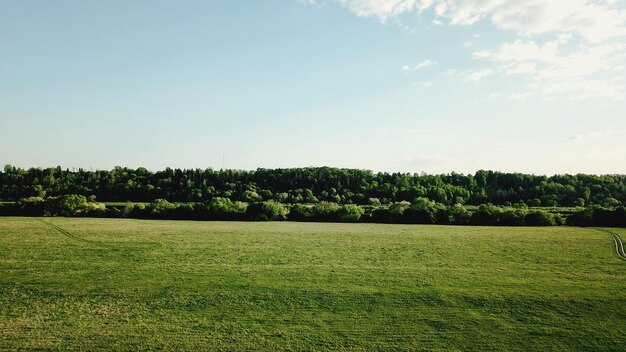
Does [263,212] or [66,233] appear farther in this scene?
[263,212]

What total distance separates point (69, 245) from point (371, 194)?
10152cm

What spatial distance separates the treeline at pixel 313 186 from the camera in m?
131

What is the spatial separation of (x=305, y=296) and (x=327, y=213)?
5841cm

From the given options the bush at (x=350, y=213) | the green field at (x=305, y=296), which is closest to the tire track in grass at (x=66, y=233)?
the green field at (x=305, y=296)

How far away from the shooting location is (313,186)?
5768 inches

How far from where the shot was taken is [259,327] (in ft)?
90.9

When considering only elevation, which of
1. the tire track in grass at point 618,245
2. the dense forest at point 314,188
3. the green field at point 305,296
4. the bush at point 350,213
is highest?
the dense forest at point 314,188

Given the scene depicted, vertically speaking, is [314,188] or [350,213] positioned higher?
Answer: [314,188]

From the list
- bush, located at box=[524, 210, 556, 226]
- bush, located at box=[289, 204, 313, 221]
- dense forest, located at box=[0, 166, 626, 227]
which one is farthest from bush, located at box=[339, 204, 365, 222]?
bush, located at box=[524, 210, 556, 226]

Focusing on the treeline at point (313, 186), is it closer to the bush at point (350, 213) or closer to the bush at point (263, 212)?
the bush at point (263, 212)

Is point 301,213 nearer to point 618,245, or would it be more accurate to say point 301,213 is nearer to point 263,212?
point 263,212

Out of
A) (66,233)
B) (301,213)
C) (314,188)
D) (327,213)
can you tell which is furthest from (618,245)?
(314,188)

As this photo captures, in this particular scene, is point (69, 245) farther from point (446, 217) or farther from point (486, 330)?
point (446, 217)

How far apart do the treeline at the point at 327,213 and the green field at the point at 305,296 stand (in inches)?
1210
